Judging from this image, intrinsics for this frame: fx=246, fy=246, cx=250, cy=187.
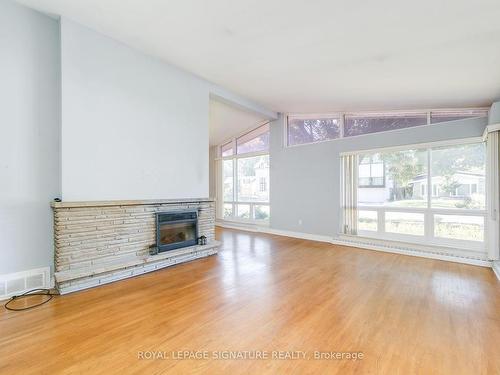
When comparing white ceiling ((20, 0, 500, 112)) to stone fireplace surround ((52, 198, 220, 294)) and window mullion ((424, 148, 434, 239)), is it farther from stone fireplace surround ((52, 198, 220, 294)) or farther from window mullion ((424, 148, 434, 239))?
stone fireplace surround ((52, 198, 220, 294))

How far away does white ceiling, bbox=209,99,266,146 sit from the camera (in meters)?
5.99

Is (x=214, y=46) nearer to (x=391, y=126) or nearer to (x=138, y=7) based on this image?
(x=138, y=7)

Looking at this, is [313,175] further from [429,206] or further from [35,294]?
[35,294]

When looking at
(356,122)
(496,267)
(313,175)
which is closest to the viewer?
(496,267)

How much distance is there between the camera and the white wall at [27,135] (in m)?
2.84

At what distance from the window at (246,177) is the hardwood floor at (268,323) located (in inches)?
152

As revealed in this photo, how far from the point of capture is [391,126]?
4980 millimetres

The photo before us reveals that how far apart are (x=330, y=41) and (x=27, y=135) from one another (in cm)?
378

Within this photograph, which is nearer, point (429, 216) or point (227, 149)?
point (429, 216)

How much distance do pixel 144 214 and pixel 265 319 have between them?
8.02 feet

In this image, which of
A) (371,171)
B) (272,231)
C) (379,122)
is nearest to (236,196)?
(272,231)

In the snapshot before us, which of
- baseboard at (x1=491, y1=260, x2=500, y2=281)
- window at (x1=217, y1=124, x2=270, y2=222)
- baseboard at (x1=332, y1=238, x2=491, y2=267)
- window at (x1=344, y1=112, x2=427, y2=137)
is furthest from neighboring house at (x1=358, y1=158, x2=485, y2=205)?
window at (x1=217, y1=124, x2=270, y2=222)

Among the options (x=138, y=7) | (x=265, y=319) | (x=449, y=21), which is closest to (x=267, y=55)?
(x=138, y=7)

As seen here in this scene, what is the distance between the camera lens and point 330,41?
2855mm
